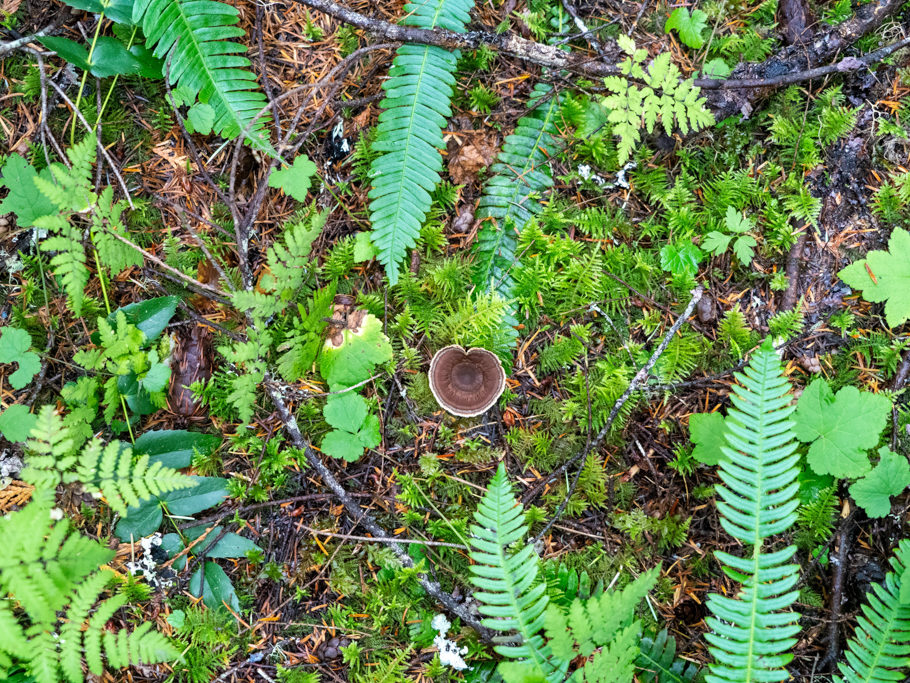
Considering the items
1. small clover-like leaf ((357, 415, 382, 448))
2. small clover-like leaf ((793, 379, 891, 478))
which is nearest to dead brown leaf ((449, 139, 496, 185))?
small clover-like leaf ((357, 415, 382, 448))

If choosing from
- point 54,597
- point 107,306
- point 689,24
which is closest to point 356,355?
point 107,306

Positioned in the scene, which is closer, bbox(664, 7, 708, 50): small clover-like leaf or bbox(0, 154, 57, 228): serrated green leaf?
bbox(0, 154, 57, 228): serrated green leaf

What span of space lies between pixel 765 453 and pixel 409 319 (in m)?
2.17

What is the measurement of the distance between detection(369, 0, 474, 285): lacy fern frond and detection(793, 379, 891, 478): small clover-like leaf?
260 cm

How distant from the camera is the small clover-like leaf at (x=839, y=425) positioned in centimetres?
369

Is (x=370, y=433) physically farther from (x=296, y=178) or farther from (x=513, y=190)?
(x=513, y=190)

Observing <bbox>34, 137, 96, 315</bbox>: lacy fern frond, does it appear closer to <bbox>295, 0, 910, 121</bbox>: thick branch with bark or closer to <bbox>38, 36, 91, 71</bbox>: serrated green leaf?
<bbox>38, 36, 91, 71</bbox>: serrated green leaf

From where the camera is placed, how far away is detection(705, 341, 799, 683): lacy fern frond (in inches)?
126

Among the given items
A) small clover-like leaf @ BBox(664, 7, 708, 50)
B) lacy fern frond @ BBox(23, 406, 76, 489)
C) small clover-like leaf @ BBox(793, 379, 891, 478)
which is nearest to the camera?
lacy fern frond @ BBox(23, 406, 76, 489)

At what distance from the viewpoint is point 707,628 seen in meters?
3.81

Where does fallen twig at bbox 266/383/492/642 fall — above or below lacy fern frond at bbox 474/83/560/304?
below

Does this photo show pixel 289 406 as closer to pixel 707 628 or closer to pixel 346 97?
pixel 346 97

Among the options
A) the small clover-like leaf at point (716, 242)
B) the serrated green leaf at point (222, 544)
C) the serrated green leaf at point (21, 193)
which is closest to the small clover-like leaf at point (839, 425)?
the small clover-like leaf at point (716, 242)

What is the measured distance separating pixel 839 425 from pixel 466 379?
2.23m
